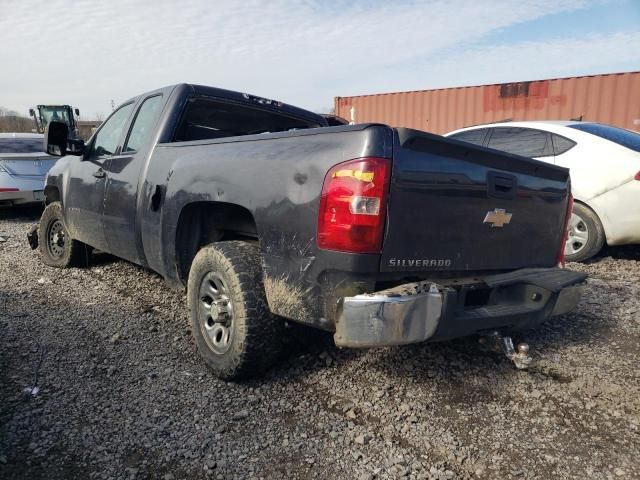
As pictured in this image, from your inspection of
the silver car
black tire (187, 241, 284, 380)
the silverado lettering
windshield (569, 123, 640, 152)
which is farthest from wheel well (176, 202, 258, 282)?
the silver car

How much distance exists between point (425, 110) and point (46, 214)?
34.8 feet

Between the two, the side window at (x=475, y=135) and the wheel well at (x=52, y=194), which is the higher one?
the side window at (x=475, y=135)

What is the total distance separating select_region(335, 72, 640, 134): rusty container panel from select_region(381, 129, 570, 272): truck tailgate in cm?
941

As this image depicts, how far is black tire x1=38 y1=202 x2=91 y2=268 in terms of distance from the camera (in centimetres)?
503

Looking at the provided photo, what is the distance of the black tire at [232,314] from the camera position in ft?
8.29

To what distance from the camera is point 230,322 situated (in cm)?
272

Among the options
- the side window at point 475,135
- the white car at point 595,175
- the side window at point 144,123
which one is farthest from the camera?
the side window at point 475,135

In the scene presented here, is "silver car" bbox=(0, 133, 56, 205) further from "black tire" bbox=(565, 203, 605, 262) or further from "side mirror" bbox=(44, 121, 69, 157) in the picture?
"black tire" bbox=(565, 203, 605, 262)

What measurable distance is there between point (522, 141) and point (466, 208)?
3.96 m

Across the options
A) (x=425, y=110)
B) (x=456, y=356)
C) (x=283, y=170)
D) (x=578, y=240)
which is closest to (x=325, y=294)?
(x=283, y=170)

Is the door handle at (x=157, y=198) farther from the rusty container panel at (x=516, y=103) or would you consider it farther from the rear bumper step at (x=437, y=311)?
the rusty container panel at (x=516, y=103)

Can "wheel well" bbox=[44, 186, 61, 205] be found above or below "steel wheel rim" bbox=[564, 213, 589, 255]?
above

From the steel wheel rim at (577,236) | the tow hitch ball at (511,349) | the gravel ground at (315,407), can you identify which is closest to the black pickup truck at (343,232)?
the tow hitch ball at (511,349)

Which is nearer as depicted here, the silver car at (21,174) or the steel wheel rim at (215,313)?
the steel wheel rim at (215,313)
